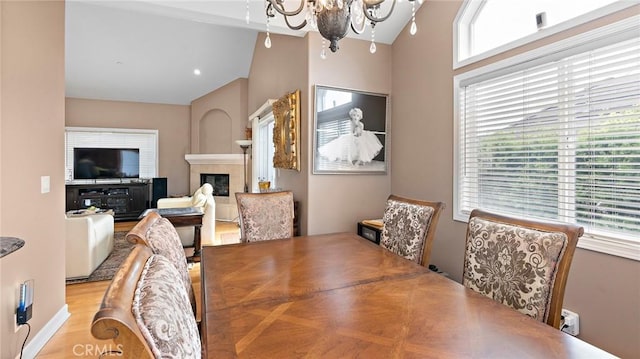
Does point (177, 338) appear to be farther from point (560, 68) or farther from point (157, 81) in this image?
point (157, 81)

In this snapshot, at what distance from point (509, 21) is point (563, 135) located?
1.00 m

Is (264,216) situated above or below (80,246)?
above

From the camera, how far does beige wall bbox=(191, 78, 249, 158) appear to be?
7.05 metres

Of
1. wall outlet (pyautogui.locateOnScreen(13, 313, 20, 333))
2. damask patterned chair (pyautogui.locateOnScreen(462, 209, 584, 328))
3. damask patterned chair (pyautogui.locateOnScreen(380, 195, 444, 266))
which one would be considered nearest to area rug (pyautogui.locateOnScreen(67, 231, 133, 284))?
wall outlet (pyautogui.locateOnScreen(13, 313, 20, 333))

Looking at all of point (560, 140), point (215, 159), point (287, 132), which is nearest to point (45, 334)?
point (287, 132)

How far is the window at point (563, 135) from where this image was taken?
166 cm

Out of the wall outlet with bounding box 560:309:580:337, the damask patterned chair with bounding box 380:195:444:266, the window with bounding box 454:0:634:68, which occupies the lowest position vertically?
the wall outlet with bounding box 560:309:580:337

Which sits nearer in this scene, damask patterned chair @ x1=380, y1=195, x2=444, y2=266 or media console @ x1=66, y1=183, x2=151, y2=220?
damask patterned chair @ x1=380, y1=195, x2=444, y2=266

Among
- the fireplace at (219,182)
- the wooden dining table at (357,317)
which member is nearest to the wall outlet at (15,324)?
the wooden dining table at (357,317)

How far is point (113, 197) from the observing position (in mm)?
6594

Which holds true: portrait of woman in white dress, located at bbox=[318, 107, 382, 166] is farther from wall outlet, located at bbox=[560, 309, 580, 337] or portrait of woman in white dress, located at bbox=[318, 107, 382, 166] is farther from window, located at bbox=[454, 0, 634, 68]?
wall outlet, located at bbox=[560, 309, 580, 337]

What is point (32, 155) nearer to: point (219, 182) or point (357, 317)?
point (357, 317)

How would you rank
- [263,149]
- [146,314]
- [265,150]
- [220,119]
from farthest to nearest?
[220,119] → [263,149] → [265,150] → [146,314]

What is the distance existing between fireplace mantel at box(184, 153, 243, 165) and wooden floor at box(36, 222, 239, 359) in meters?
3.88
